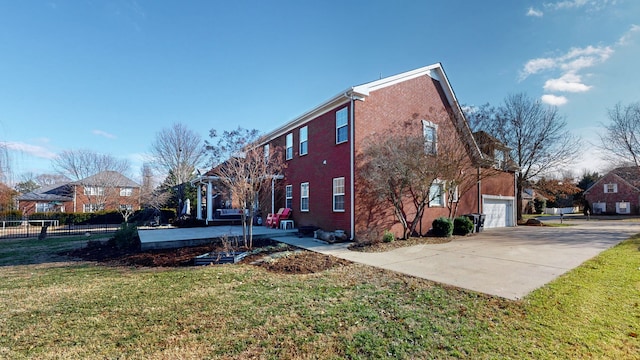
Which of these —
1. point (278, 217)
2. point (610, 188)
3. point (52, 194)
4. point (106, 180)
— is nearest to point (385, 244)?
point (278, 217)

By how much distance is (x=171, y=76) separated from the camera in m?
15.0

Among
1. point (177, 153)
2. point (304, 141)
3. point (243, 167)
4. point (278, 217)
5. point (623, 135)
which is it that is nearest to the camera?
point (243, 167)

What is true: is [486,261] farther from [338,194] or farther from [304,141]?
[304,141]

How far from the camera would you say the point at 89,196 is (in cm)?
3238

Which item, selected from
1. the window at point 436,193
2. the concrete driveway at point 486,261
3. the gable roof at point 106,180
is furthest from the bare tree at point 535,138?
the gable roof at point 106,180

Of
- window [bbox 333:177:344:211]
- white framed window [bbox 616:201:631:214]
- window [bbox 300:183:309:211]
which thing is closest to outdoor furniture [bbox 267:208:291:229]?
window [bbox 300:183:309:211]

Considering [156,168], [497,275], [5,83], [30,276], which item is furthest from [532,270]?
[156,168]

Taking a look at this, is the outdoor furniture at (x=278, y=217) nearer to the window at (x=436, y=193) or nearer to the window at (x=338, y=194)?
the window at (x=338, y=194)

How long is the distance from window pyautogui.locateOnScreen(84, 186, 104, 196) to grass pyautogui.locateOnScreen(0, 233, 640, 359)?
99.7 feet

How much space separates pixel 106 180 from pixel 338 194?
3087 centimetres

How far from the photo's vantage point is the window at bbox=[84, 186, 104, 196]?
31.8 meters

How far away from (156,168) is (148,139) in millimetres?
3245

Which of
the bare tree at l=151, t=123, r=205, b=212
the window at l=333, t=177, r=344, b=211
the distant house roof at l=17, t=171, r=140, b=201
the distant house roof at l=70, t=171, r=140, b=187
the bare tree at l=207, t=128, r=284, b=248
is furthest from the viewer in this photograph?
the distant house roof at l=17, t=171, r=140, b=201

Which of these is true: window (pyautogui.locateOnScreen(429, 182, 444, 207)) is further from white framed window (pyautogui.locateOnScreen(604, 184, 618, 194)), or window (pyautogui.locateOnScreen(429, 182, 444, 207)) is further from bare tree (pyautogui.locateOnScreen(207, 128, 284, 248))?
white framed window (pyautogui.locateOnScreen(604, 184, 618, 194))
